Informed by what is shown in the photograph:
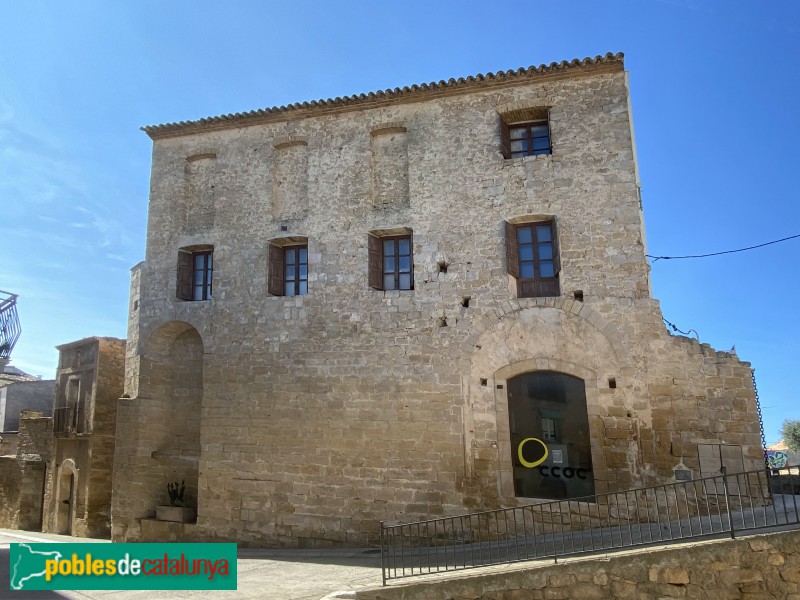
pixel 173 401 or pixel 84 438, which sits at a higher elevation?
pixel 173 401

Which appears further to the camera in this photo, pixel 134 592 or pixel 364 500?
pixel 364 500

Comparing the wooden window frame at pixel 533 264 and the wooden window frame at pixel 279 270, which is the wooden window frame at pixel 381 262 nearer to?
the wooden window frame at pixel 279 270

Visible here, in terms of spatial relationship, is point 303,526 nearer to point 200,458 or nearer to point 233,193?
point 200,458

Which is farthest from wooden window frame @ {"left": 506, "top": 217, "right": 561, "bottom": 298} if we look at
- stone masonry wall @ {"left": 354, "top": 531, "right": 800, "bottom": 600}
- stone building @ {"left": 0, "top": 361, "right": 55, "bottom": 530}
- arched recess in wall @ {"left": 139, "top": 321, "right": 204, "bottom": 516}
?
stone building @ {"left": 0, "top": 361, "right": 55, "bottom": 530}

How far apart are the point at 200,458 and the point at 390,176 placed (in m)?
7.58

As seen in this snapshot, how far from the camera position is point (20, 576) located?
878 cm

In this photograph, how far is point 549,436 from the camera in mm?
10570

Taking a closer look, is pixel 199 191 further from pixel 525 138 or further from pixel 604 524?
pixel 604 524

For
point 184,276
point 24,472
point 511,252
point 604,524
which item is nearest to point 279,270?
point 184,276

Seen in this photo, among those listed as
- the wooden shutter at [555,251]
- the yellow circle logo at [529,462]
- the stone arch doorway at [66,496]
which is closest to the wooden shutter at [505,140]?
the wooden shutter at [555,251]

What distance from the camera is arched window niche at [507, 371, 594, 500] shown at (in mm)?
10253

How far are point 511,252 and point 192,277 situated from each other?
783cm

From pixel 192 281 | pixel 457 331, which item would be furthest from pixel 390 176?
pixel 192 281

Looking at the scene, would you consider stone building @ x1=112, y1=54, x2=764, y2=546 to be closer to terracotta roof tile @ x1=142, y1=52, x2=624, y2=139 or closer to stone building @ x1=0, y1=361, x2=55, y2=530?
terracotta roof tile @ x1=142, y1=52, x2=624, y2=139
